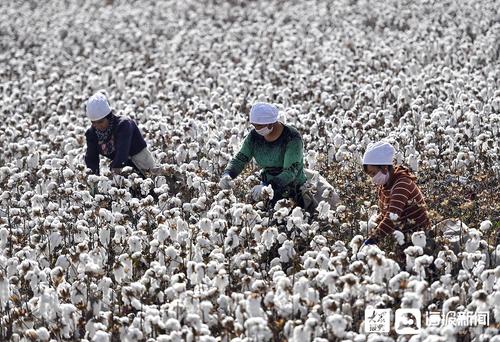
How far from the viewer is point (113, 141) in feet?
33.9

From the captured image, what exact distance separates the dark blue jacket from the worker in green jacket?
1.51 metres

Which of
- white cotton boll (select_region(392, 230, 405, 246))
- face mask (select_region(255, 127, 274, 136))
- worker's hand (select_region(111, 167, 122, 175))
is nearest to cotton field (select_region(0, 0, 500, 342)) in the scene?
white cotton boll (select_region(392, 230, 405, 246))

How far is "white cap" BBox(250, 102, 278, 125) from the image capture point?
8.59 meters

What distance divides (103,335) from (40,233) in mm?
2758

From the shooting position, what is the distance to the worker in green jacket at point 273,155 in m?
8.68

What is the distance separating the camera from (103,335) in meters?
6.00

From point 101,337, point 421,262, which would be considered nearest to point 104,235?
point 101,337

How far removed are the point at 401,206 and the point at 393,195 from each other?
0.37 feet

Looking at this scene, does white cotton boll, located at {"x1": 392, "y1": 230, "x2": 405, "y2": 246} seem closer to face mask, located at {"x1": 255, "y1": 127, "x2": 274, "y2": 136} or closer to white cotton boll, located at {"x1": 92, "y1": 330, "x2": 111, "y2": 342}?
face mask, located at {"x1": 255, "y1": 127, "x2": 274, "y2": 136}

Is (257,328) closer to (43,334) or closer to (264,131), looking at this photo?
(43,334)

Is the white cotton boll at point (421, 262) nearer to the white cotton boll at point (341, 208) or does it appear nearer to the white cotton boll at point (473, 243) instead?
the white cotton boll at point (473, 243)

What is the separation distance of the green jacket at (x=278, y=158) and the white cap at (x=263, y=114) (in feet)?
0.94

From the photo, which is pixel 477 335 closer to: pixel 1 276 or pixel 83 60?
pixel 1 276

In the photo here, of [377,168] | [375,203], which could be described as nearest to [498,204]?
[375,203]
